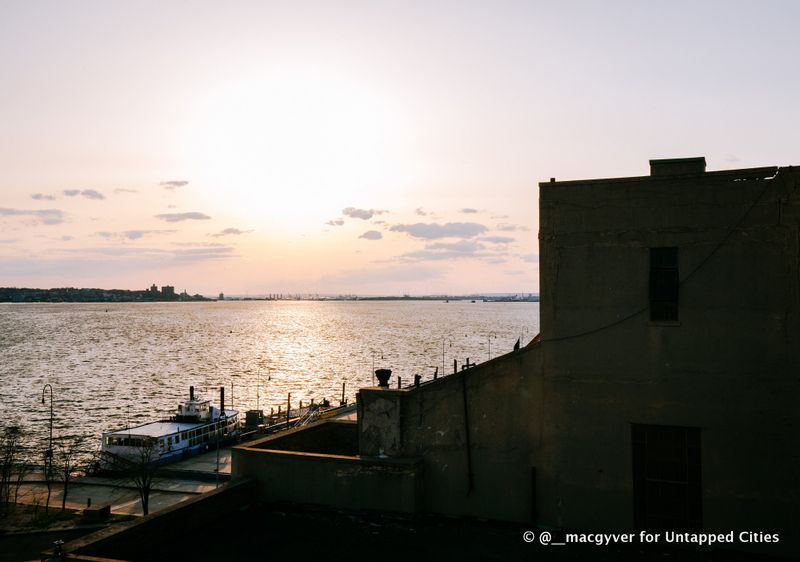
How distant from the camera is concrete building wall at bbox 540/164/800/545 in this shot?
12.4 meters

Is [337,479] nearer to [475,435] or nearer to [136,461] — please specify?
[475,435]

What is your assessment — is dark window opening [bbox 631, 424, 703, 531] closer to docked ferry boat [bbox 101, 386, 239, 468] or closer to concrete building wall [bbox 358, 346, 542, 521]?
concrete building wall [bbox 358, 346, 542, 521]

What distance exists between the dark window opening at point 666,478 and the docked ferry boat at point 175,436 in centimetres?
3651

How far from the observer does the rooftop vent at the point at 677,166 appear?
45.5 feet

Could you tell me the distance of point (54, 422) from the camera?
209 ft

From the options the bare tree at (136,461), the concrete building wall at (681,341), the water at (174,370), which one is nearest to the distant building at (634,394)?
the concrete building wall at (681,341)

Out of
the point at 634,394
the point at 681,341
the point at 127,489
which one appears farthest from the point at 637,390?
the point at 127,489

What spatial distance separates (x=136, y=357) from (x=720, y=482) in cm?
13100

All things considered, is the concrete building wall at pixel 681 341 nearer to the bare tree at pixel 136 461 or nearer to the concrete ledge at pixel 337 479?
the concrete ledge at pixel 337 479

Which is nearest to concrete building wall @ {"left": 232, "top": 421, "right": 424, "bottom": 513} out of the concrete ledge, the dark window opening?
the concrete ledge
